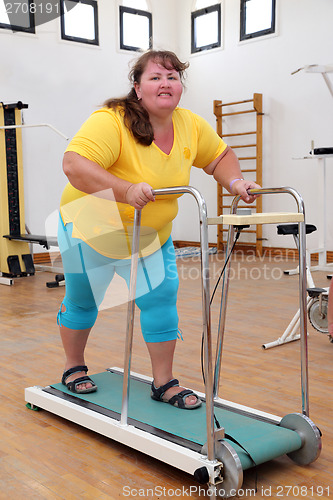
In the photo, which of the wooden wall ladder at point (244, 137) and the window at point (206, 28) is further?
the window at point (206, 28)

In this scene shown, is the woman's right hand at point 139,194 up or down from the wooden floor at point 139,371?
up

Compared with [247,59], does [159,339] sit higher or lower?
lower

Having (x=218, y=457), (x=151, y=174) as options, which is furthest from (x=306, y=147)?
(x=218, y=457)

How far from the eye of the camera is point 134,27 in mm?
8367

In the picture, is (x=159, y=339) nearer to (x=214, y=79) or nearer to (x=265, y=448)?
(x=265, y=448)

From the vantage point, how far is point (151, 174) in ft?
6.32

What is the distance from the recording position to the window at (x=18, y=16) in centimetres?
706

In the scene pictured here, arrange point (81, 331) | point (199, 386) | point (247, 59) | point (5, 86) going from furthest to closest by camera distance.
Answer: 1. point (247, 59)
2. point (5, 86)
3. point (199, 386)
4. point (81, 331)

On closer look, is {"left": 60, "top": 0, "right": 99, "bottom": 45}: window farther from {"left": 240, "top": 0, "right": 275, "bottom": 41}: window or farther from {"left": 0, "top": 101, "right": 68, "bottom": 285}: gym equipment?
{"left": 0, "top": 101, "right": 68, "bottom": 285}: gym equipment

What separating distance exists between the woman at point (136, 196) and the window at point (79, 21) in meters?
6.17

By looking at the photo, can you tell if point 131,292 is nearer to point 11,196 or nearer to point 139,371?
point 139,371

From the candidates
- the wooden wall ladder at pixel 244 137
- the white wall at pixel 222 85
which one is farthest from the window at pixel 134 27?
the wooden wall ladder at pixel 244 137

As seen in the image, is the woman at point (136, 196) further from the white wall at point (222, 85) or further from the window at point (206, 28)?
the window at point (206, 28)

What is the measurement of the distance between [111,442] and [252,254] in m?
6.06
